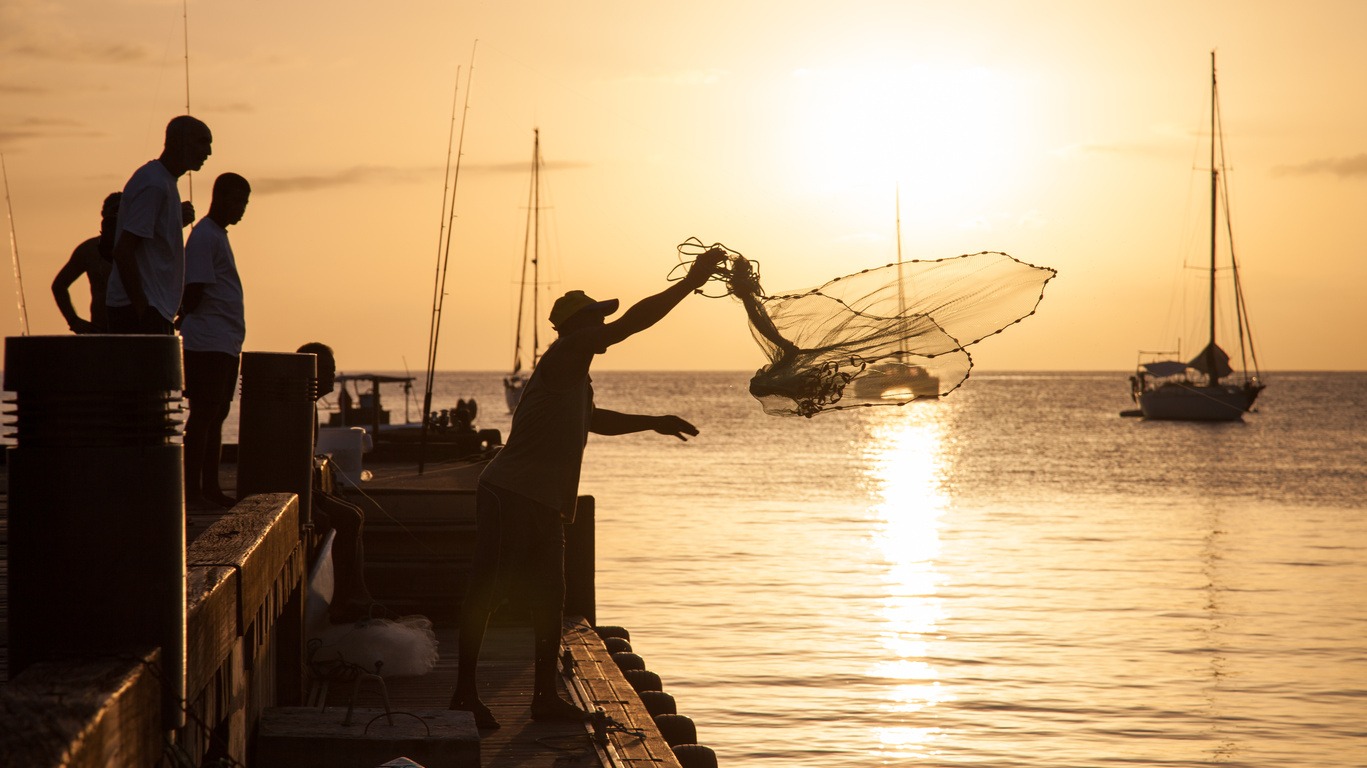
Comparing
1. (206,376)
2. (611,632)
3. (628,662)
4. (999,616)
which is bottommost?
(999,616)

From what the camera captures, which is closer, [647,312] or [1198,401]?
[647,312]

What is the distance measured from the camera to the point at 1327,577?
26.1 metres

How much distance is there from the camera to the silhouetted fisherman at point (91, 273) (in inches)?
325

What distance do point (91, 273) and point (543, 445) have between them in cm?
366

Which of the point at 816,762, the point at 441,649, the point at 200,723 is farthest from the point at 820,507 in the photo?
the point at 200,723

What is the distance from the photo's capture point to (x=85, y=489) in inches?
134

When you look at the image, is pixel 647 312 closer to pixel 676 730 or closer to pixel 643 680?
pixel 676 730

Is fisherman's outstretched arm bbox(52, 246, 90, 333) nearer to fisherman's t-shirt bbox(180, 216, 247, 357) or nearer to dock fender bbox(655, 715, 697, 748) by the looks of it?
fisherman's t-shirt bbox(180, 216, 247, 357)

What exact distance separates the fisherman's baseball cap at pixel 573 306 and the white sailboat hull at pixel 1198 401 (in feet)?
296

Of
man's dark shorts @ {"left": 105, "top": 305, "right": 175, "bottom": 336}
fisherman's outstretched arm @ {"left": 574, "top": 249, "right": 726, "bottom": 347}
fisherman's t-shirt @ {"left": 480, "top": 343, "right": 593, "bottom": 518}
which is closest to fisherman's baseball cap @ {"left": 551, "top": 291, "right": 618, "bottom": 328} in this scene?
fisherman's t-shirt @ {"left": 480, "top": 343, "right": 593, "bottom": 518}

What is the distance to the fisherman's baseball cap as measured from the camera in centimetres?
719

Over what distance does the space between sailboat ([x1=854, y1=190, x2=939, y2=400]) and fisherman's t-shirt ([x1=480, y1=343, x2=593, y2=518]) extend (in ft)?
4.78

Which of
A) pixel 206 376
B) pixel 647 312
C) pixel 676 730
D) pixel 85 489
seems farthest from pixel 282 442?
pixel 85 489

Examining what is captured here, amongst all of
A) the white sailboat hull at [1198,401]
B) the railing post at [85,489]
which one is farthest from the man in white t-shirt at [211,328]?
the white sailboat hull at [1198,401]
